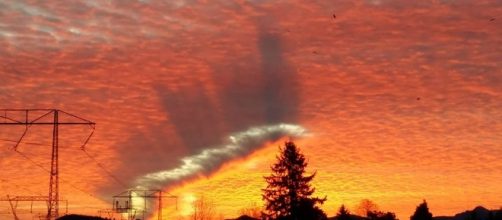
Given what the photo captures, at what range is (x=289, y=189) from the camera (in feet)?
388

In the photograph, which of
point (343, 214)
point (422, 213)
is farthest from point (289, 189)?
point (343, 214)

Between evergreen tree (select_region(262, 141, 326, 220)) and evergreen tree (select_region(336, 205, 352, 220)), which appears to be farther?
evergreen tree (select_region(336, 205, 352, 220))

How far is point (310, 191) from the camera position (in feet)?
392

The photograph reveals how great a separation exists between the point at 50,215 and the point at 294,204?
34374 mm

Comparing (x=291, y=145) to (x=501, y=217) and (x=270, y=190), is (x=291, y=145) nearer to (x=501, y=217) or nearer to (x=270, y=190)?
(x=270, y=190)

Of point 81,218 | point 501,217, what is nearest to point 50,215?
point 501,217

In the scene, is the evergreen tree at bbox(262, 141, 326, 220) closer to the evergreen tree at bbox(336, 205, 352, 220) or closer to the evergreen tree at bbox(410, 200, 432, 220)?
the evergreen tree at bbox(410, 200, 432, 220)

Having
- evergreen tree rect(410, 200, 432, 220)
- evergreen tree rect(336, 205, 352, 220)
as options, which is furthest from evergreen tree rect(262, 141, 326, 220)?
evergreen tree rect(336, 205, 352, 220)

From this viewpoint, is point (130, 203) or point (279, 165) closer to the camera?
point (279, 165)

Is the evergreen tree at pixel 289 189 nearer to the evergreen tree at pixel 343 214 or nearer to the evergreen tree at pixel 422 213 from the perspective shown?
the evergreen tree at pixel 422 213

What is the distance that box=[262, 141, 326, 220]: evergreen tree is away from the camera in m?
117

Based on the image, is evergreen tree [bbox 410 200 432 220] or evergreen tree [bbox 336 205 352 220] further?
evergreen tree [bbox 336 205 352 220]

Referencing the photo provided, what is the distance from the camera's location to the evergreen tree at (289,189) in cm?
11662

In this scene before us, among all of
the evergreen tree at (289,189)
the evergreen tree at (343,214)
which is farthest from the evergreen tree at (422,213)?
the evergreen tree at (343,214)
